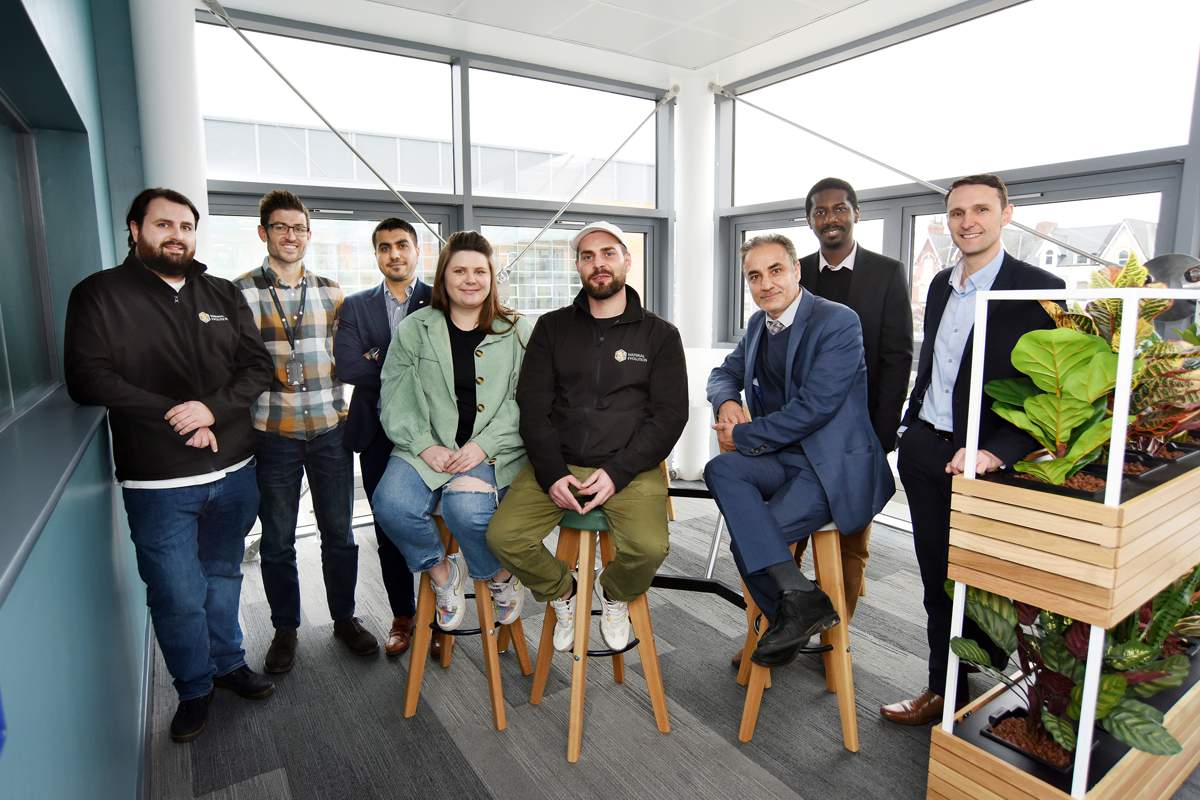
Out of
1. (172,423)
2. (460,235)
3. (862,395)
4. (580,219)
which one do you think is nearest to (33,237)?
(172,423)

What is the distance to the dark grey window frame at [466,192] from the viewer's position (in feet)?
12.1

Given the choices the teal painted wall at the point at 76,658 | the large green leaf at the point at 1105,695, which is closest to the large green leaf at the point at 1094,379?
the large green leaf at the point at 1105,695

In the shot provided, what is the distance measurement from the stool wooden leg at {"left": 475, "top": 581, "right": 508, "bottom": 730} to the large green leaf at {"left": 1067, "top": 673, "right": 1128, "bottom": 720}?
1.49 meters

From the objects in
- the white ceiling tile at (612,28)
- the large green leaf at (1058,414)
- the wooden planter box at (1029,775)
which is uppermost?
the white ceiling tile at (612,28)

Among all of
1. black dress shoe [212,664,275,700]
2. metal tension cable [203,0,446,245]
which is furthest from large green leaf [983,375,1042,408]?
metal tension cable [203,0,446,245]

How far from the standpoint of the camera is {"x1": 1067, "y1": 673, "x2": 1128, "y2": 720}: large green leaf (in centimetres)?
156

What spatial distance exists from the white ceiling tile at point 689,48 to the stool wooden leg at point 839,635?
317 cm

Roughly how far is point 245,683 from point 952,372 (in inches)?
94.7

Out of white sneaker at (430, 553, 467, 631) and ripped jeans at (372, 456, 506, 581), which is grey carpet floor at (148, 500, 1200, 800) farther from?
ripped jeans at (372, 456, 506, 581)

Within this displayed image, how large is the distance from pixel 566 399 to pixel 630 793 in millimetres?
1109

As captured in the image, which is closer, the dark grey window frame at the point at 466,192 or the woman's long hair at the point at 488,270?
the woman's long hair at the point at 488,270

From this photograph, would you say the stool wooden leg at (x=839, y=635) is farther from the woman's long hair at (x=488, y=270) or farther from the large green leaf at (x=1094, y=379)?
the woman's long hair at (x=488, y=270)

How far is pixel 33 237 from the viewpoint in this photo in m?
2.33

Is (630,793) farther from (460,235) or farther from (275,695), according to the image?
(460,235)
